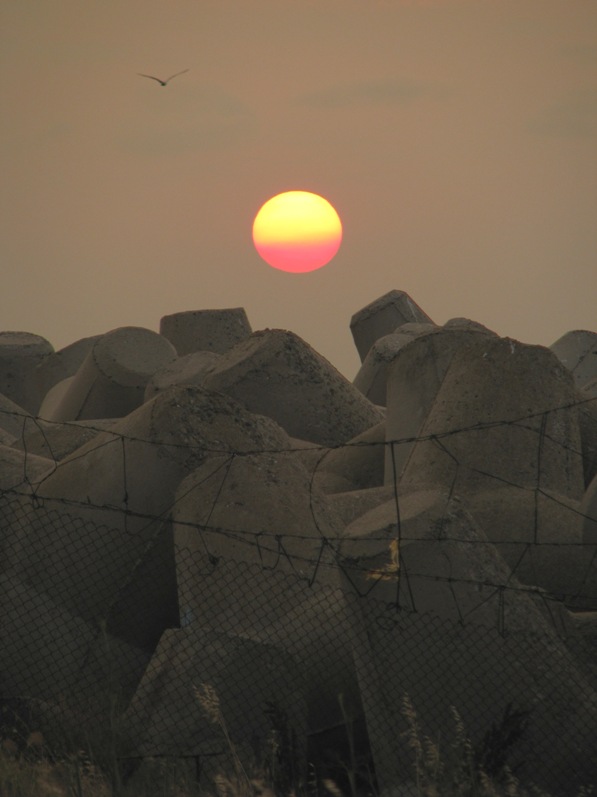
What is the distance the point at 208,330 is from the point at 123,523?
225 inches

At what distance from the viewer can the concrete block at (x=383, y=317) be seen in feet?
39.0

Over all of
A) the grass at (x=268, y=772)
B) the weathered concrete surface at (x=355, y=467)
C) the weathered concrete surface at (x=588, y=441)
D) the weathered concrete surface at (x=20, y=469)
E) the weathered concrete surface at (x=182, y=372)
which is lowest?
the grass at (x=268, y=772)

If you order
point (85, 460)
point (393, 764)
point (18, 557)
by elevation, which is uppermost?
point (85, 460)

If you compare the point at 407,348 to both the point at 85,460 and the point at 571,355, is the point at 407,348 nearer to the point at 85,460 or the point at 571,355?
the point at 85,460

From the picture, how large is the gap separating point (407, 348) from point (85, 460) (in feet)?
8.13

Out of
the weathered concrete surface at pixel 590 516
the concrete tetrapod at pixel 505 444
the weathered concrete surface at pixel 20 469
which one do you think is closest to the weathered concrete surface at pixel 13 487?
the weathered concrete surface at pixel 20 469

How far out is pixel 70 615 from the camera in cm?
524

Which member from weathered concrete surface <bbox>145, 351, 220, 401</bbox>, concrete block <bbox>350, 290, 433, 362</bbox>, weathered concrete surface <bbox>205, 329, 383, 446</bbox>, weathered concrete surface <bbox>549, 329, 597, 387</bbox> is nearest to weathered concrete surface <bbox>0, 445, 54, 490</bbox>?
weathered concrete surface <bbox>205, 329, 383, 446</bbox>

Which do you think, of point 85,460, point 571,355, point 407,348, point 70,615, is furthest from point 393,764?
point 571,355

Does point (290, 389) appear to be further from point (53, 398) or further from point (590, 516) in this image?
point (53, 398)

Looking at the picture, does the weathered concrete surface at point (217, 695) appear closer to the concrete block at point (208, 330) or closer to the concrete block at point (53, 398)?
the concrete block at point (53, 398)

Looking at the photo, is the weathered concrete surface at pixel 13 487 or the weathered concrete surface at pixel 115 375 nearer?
the weathered concrete surface at pixel 13 487

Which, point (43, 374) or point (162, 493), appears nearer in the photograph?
point (162, 493)

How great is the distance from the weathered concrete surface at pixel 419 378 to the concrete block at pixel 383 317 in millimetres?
4530
